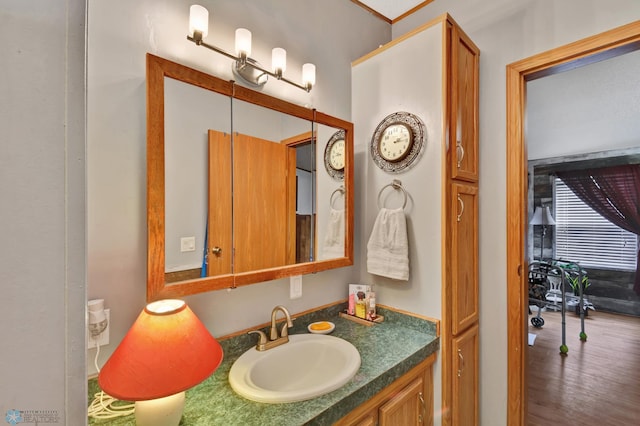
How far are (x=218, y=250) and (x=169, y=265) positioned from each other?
18cm

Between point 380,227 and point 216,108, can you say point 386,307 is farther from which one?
point 216,108

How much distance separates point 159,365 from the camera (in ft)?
2.50

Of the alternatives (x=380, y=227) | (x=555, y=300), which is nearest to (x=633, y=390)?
(x=555, y=300)

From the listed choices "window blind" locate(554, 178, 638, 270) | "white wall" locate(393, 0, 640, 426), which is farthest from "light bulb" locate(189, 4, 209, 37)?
"window blind" locate(554, 178, 638, 270)

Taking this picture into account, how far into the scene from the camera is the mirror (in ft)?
3.34

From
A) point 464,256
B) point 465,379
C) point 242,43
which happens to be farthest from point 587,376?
point 242,43

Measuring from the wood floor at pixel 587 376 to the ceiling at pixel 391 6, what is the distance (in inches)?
112

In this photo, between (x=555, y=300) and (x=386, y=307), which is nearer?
(x=386, y=307)

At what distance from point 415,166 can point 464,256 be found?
0.53 metres

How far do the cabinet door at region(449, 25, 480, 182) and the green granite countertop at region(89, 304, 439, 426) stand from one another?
80 cm

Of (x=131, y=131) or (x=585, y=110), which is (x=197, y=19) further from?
(x=585, y=110)

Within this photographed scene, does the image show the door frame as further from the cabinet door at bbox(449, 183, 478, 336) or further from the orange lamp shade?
the orange lamp shade

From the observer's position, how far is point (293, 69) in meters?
1.52

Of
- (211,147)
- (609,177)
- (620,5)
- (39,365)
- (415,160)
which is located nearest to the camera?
(39,365)
